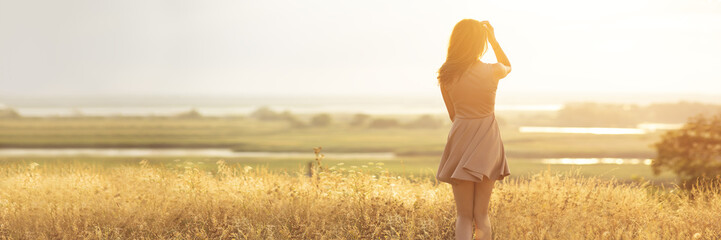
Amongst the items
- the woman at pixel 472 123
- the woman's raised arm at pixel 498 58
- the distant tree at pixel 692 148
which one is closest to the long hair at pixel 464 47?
the woman at pixel 472 123

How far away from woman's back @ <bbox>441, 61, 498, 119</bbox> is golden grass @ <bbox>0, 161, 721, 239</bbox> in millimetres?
2041

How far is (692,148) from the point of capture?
45.7 feet

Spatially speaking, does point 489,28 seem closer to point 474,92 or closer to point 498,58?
point 498,58

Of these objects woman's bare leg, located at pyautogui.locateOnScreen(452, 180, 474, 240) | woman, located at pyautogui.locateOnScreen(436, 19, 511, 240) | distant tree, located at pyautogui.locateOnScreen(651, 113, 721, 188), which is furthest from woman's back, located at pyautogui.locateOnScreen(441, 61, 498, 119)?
distant tree, located at pyautogui.locateOnScreen(651, 113, 721, 188)

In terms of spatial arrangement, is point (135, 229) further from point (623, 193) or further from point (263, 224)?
point (623, 193)

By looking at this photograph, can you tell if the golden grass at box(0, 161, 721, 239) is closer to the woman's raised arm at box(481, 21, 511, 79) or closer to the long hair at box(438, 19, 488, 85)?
the woman's raised arm at box(481, 21, 511, 79)

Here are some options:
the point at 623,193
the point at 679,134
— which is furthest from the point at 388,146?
the point at 623,193

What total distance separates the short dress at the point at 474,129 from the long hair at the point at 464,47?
2.7 inches

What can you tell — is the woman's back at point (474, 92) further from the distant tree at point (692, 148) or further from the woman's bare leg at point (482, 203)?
the distant tree at point (692, 148)

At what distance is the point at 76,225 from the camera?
777 centimetres

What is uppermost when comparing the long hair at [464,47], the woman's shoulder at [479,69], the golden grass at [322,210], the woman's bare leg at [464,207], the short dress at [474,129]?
the long hair at [464,47]

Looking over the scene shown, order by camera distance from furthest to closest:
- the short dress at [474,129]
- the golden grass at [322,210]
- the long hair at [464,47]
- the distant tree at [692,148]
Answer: the distant tree at [692,148]
the golden grass at [322,210]
the short dress at [474,129]
the long hair at [464,47]

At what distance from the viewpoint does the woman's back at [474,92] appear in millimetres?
5086

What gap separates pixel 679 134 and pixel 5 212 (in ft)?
46.0
